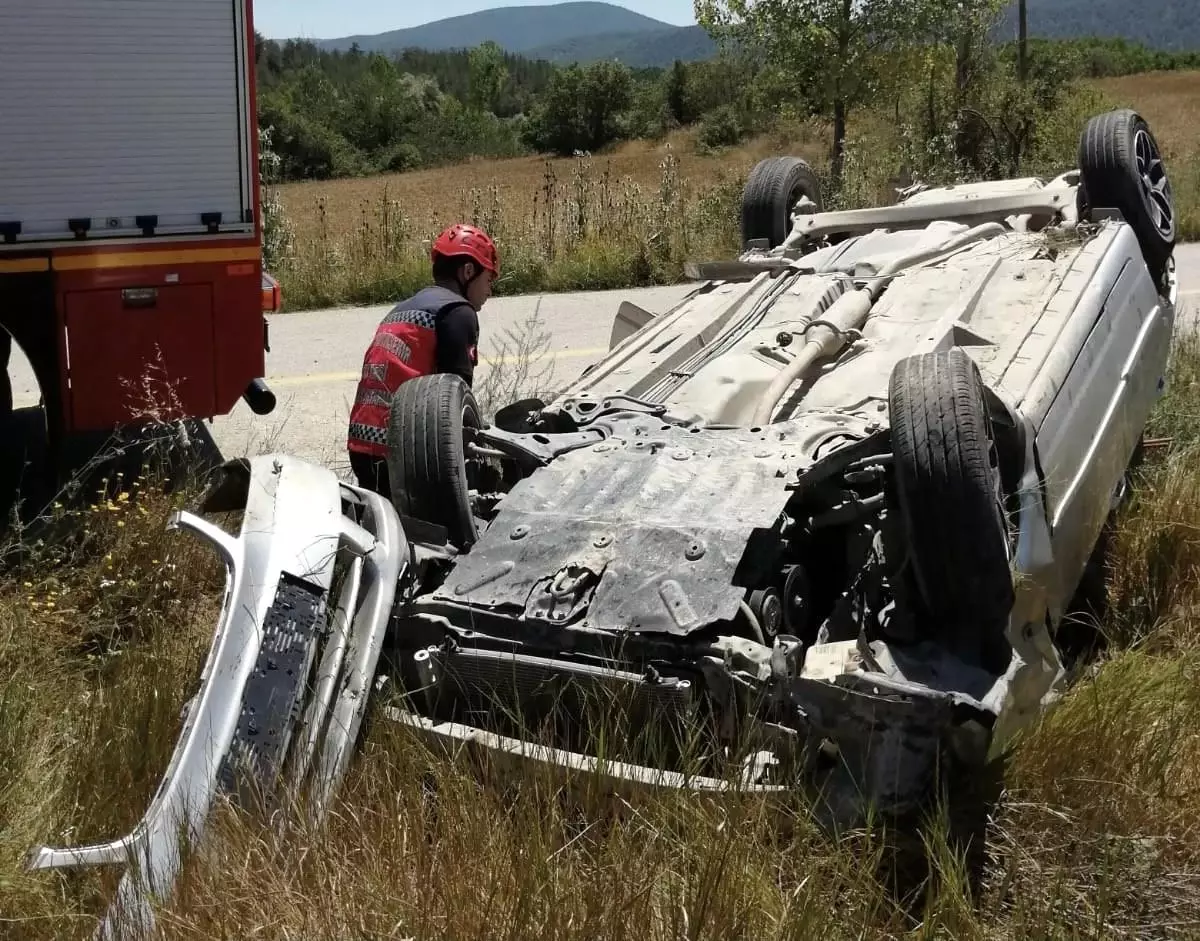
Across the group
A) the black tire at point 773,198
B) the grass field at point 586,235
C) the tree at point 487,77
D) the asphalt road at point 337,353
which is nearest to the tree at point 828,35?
the grass field at point 586,235

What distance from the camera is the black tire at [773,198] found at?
283 inches

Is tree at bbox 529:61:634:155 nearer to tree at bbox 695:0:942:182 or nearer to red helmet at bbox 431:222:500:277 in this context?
tree at bbox 695:0:942:182

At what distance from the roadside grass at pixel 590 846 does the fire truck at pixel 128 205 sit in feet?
8.07

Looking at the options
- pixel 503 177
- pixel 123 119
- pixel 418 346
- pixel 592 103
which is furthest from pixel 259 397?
pixel 592 103

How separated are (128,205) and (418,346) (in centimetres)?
218

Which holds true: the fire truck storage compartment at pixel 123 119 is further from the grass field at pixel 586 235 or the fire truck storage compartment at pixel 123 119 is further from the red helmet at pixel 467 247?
the grass field at pixel 586 235

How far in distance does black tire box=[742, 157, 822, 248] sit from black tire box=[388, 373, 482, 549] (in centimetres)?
344

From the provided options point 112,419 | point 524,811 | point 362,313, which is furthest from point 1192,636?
point 362,313

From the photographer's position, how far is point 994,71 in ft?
59.8

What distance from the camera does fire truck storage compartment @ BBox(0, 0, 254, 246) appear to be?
19.5 feet

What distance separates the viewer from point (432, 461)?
4039mm

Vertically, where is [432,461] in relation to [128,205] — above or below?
below

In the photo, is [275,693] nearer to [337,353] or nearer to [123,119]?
[123,119]

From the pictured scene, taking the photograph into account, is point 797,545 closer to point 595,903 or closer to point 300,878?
point 595,903
